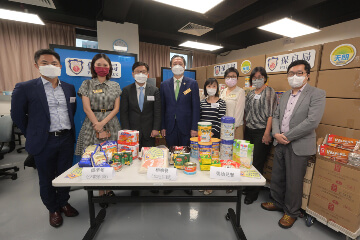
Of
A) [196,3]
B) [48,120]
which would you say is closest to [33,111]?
[48,120]

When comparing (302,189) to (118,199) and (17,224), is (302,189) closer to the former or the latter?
(118,199)

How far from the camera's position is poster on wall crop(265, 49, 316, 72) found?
7.89 feet

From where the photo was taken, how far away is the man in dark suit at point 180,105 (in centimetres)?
232

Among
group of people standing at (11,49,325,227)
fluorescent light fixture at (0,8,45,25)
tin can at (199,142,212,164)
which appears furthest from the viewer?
fluorescent light fixture at (0,8,45,25)

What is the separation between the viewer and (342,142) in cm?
189

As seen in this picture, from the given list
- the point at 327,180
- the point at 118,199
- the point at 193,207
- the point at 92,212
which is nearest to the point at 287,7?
the point at 327,180

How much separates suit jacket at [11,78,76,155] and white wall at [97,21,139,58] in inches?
152

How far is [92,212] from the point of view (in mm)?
1744

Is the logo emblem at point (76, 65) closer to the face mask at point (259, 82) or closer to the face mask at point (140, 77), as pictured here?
the face mask at point (140, 77)

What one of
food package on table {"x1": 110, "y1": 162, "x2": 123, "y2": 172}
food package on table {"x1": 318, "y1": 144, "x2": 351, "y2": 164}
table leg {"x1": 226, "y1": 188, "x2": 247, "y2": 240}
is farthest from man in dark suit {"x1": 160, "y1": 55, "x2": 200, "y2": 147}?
food package on table {"x1": 318, "y1": 144, "x2": 351, "y2": 164}

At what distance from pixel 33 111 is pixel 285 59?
3.40m

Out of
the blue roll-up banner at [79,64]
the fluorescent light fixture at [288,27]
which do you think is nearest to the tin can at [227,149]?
the blue roll-up banner at [79,64]

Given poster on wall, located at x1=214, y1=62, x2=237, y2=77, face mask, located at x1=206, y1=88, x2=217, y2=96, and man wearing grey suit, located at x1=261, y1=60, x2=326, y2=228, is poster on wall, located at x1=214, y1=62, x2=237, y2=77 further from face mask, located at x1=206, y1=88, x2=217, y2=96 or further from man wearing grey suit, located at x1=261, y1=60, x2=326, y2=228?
man wearing grey suit, located at x1=261, y1=60, x2=326, y2=228

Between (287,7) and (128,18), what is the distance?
4.19 meters
